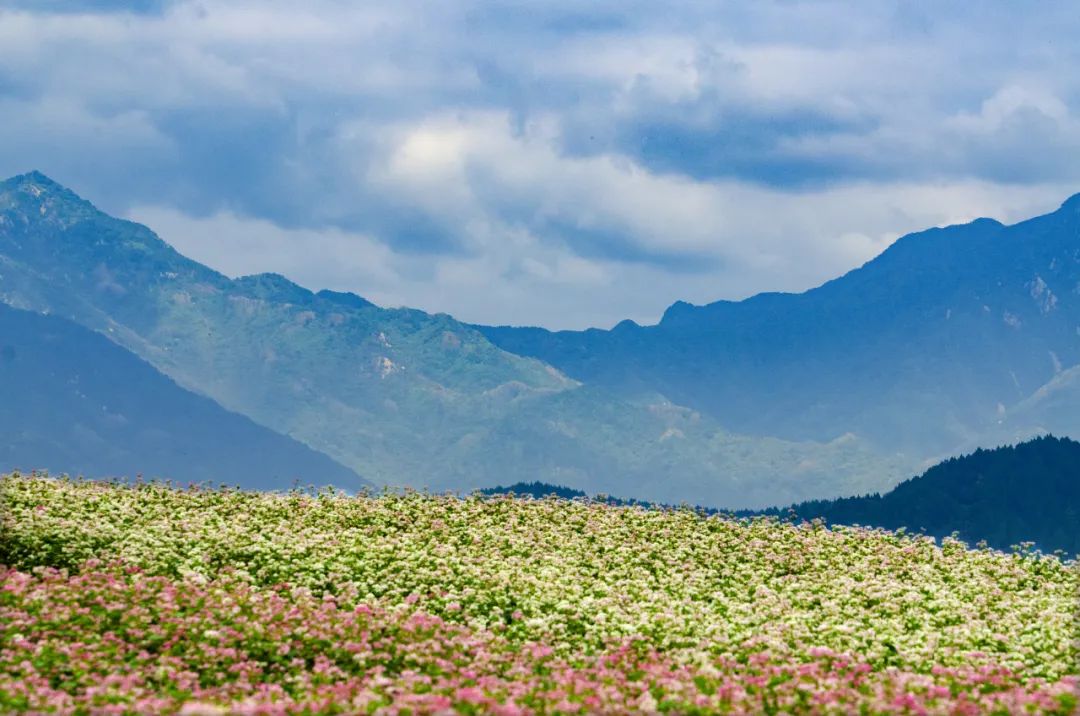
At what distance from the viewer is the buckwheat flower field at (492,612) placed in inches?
848

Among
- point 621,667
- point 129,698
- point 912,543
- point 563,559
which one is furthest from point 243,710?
point 912,543

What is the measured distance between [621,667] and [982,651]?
8288 millimetres

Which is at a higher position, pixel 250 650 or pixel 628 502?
pixel 628 502

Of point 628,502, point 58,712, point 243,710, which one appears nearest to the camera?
point 243,710

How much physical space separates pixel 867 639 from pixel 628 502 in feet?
62.6

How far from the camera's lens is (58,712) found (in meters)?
20.3

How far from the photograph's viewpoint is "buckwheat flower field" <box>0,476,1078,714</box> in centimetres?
2153

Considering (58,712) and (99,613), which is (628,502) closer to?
(99,613)

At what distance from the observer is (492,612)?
95.9ft

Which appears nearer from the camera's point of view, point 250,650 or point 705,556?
point 250,650

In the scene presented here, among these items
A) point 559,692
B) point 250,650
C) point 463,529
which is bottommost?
point 559,692

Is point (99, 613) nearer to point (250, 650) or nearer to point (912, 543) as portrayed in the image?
point (250, 650)

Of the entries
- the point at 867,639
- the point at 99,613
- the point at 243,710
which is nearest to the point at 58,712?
the point at 243,710

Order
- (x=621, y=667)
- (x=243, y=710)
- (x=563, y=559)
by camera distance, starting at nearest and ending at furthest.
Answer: (x=243, y=710) < (x=621, y=667) < (x=563, y=559)
